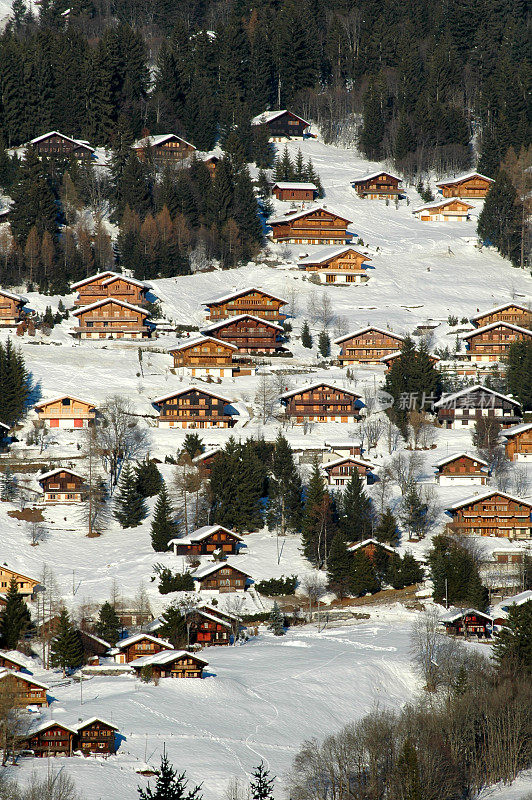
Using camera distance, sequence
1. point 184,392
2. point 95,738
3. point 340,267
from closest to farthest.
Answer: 1. point 95,738
2. point 184,392
3. point 340,267

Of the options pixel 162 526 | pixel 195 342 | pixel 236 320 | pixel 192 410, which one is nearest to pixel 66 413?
pixel 192 410

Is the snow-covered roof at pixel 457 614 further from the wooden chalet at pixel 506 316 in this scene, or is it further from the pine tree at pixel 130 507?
the wooden chalet at pixel 506 316

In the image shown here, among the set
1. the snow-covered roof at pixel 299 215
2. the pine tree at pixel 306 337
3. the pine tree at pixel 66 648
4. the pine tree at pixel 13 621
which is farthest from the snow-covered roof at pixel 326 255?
the pine tree at pixel 66 648

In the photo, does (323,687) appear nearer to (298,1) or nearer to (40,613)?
(40,613)

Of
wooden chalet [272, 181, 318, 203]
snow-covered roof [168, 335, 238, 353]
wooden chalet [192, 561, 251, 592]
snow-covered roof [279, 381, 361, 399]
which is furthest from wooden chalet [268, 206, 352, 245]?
wooden chalet [192, 561, 251, 592]

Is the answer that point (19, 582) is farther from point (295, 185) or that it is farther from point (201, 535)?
point (295, 185)

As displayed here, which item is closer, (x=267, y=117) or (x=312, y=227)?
(x=312, y=227)
